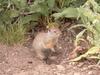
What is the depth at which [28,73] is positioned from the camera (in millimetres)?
4617

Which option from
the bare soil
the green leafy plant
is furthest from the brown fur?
the green leafy plant

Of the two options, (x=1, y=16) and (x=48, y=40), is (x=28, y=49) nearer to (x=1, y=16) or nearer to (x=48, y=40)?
(x=48, y=40)

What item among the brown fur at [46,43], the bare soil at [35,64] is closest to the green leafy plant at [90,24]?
the bare soil at [35,64]

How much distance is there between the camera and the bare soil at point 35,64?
4660mm

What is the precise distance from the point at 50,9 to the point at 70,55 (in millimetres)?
868

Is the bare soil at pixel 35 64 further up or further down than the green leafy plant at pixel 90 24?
further down

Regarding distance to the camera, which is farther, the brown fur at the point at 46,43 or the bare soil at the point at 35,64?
the brown fur at the point at 46,43

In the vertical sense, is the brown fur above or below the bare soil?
above

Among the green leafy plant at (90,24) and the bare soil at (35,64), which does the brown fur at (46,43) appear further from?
the green leafy plant at (90,24)

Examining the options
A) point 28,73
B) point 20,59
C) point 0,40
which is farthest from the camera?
point 0,40

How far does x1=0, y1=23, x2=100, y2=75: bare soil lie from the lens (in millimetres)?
4660

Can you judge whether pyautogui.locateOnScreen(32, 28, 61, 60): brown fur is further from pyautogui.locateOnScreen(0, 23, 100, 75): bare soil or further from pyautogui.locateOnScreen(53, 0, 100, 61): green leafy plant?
pyautogui.locateOnScreen(53, 0, 100, 61): green leafy plant

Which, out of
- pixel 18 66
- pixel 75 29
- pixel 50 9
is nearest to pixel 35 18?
pixel 50 9

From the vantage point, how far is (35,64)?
483 centimetres
